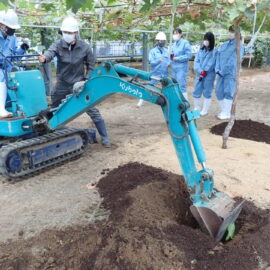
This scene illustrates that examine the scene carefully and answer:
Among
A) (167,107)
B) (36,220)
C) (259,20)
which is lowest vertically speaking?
(36,220)

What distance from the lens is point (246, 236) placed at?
331 cm

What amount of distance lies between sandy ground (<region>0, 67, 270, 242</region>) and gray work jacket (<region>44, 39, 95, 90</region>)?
1.31 meters

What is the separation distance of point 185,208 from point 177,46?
5933mm

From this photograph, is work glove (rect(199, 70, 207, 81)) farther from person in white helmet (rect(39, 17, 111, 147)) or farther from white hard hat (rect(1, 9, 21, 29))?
white hard hat (rect(1, 9, 21, 29))

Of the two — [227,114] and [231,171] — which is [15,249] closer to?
[231,171]

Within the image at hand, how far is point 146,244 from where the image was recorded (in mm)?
3074

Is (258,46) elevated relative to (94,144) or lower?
elevated

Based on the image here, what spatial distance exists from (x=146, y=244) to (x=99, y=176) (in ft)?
6.71

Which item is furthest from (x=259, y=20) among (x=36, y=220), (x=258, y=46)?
(x=258, y=46)

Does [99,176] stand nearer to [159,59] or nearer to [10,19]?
[10,19]

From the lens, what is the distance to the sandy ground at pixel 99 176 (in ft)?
12.6

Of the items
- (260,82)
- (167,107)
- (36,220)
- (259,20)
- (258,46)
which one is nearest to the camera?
(167,107)

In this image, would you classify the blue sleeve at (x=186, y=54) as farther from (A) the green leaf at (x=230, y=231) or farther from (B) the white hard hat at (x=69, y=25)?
(A) the green leaf at (x=230, y=231)

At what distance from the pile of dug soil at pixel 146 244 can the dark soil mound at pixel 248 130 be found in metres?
3.10
